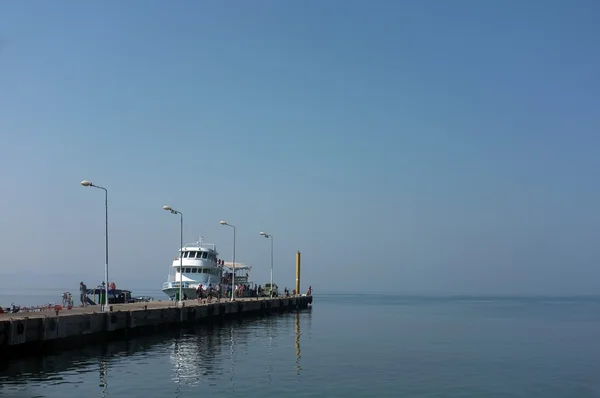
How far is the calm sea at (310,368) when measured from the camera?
1108 inches

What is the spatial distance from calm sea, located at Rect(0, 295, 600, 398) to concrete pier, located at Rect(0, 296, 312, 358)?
108cm

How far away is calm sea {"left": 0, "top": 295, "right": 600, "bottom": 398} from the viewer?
2814 centimetres

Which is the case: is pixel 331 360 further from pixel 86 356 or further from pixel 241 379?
pixel 86 356

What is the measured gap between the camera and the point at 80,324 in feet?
128

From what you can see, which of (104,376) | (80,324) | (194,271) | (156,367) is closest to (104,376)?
(104,376)

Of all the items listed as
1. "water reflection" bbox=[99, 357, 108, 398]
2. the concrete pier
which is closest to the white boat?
the concrete pier

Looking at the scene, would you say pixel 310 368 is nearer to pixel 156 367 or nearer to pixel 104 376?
pixel 156 367

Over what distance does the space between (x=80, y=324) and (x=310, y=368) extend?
47.6 feet

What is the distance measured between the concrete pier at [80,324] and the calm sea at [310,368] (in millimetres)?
1078

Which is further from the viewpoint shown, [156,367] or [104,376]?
[156,367]

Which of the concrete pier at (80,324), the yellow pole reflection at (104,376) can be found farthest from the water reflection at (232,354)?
the yellow pole reflection at (104,376)

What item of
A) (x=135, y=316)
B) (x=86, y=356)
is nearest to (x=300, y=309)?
(x=135, y=316)

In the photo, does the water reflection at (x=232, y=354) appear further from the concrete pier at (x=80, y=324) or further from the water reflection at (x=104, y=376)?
the water reflection at (x=104, y=376)

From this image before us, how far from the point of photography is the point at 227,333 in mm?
54500
